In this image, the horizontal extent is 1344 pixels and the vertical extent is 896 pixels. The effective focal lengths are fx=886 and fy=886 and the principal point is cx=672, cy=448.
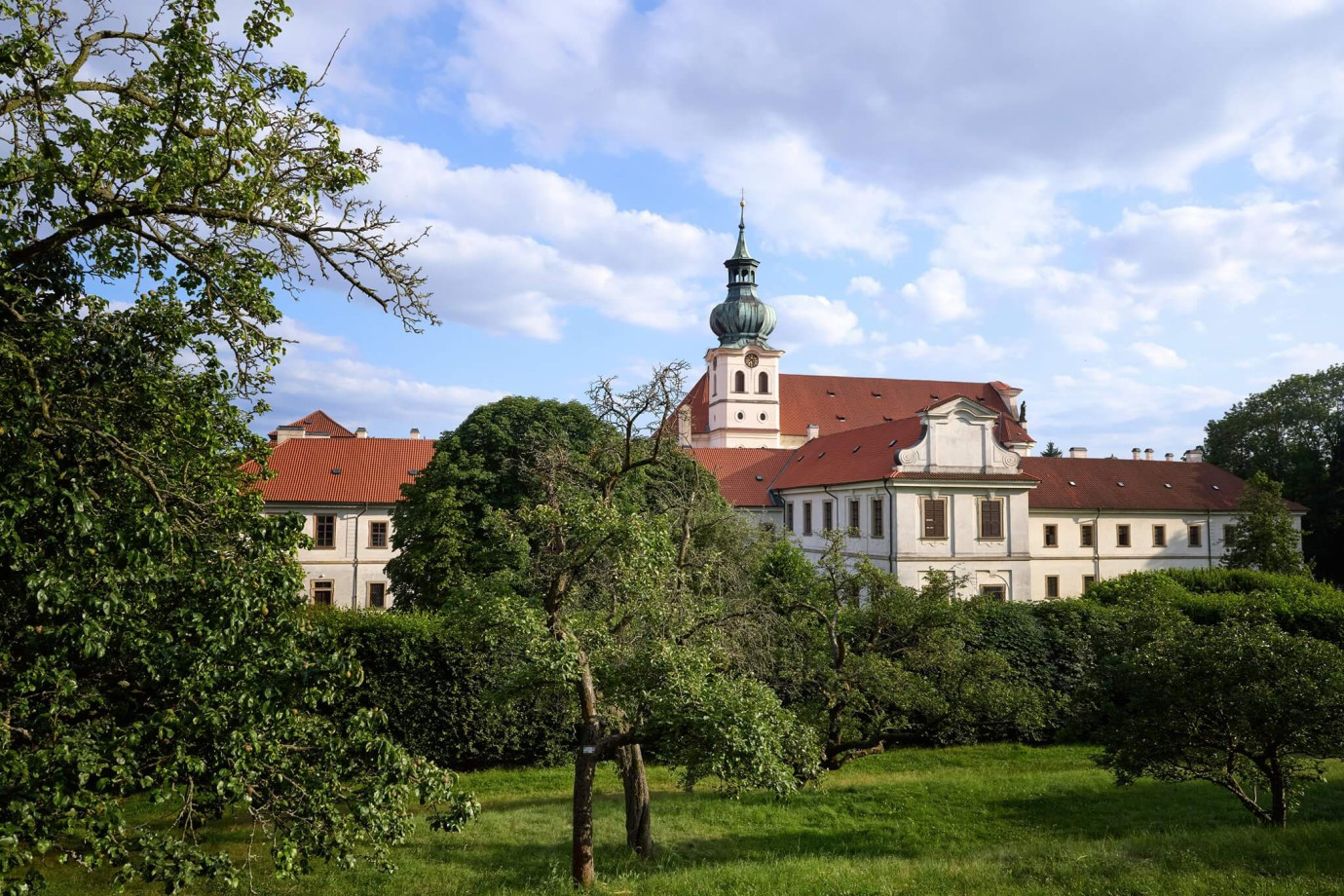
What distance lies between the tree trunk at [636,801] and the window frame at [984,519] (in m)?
24.1

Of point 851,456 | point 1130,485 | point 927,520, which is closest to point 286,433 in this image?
point 851,456

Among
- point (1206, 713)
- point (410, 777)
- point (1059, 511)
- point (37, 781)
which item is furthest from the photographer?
point (1059, 511)

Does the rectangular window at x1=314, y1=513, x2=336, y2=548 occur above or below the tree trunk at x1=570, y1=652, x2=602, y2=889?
above

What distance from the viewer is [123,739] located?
19.4 ft

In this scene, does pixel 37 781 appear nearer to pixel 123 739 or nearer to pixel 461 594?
pixel 123 739

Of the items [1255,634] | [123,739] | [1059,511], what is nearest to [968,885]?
[1255,634]

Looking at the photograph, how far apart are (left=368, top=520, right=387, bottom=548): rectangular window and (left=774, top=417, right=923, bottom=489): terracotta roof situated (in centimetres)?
1827

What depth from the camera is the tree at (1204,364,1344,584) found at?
4553 cm

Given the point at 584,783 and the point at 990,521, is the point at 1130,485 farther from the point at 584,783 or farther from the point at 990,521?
the point at 584,783

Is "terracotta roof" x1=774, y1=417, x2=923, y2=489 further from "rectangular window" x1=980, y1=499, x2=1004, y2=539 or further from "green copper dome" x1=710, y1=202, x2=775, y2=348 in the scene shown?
"green copper dome" x1=710, y1=202, x2=775, y2=348

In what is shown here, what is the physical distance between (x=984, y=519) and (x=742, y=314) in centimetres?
3247

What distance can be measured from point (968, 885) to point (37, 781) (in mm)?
8702

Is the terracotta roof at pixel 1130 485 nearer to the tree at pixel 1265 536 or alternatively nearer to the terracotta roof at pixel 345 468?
the tree at pixel 1265 536

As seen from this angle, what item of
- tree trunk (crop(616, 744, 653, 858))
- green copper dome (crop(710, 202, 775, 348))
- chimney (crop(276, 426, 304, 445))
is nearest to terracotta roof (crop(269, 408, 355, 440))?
chimney (crop(276, 426, 304, 445))
